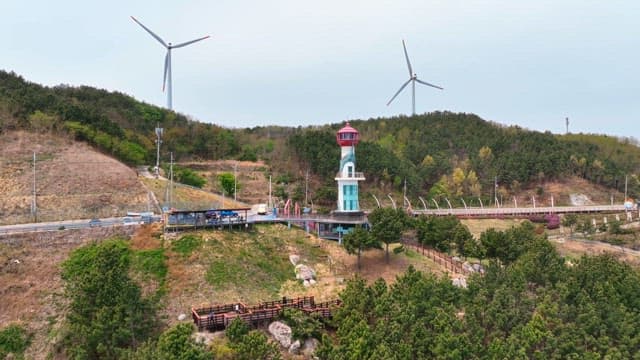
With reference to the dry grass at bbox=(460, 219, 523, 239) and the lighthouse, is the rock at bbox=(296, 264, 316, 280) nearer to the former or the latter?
the lighthouse

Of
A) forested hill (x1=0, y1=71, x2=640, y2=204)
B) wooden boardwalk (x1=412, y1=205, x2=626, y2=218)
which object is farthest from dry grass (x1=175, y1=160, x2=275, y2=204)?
wooden boardwalk (x1=412, y1=205, x2=626, y2=218)

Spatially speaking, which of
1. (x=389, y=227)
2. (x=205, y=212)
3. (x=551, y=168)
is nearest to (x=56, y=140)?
(x=205, y=212)

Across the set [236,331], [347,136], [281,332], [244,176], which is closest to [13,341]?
[236,331]

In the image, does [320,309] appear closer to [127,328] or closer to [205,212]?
[127,328]

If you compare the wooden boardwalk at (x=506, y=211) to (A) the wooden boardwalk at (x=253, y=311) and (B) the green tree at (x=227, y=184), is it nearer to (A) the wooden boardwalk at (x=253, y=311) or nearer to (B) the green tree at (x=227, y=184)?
(B) the green tree at (x=227, y=184)

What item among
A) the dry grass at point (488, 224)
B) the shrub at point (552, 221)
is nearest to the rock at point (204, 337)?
the dry grass at point (488, 224)

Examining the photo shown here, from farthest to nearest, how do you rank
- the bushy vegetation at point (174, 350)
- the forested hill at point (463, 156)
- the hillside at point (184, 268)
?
the forested hill at point (463, 156) → the hillside at point (184, 268) → the bushy vegetation at point (174, 350)

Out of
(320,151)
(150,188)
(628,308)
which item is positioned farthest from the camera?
A: (320,151)
